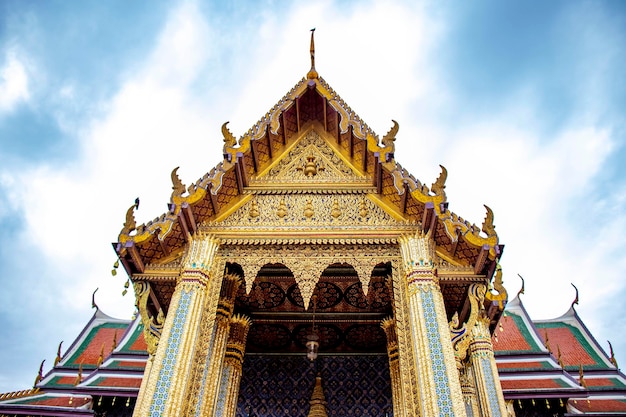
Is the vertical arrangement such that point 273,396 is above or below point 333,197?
below

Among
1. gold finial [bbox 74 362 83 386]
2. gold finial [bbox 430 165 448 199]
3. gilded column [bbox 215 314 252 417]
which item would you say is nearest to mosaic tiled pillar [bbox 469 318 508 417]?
gold finial [bbox 430 165 448 199]

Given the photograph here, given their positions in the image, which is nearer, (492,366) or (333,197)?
(333,197)

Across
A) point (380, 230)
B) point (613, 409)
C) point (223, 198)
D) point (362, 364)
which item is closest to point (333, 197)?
point (380, 230)

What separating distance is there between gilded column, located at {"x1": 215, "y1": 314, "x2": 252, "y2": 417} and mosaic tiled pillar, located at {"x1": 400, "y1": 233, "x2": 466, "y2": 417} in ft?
11.0

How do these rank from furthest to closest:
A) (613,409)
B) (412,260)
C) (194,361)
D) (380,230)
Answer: (613,409) < (380,230) < (412,260) < (194,361)

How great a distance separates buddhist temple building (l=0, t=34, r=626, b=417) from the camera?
6438mm

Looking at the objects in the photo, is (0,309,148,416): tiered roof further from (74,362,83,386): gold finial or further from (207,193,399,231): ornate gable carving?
(207,193,399,231): ornate gable carving

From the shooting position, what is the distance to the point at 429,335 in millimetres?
6258

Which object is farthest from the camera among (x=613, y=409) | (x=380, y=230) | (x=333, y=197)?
(x=613, y=409)

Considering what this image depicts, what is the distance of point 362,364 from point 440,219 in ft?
14.3

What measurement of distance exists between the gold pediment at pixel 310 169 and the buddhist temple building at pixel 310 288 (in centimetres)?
3

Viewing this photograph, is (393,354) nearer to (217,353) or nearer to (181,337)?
(217,353)

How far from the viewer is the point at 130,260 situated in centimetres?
712

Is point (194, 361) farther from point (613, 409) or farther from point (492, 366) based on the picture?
point (613, 409)
